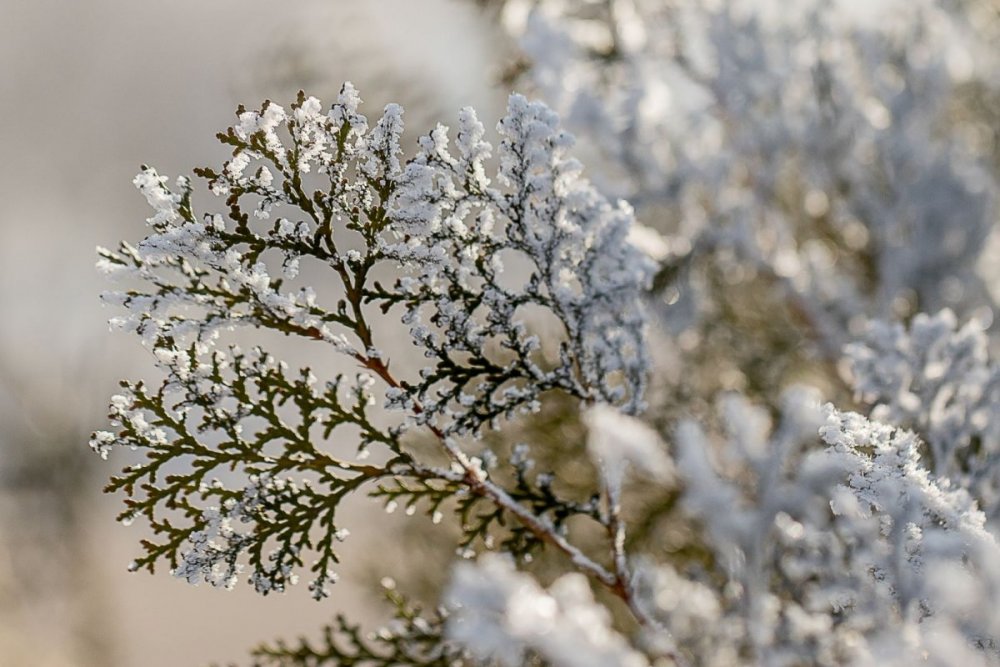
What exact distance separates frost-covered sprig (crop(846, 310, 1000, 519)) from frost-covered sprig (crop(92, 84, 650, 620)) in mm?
912

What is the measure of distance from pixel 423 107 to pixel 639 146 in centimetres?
239

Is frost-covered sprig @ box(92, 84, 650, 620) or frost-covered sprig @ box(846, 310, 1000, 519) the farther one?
frost-covered sprig @ box(846, 310, 1000, 519)

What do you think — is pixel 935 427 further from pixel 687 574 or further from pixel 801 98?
pixel 801 98

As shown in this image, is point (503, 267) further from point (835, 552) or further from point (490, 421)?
point (835, 552)

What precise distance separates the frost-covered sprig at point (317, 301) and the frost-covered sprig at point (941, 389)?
0.91 m

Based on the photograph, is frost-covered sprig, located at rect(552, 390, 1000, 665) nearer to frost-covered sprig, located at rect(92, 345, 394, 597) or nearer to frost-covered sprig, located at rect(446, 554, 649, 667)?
frost-covered sprig, located at rect(446, 554, 649, 667)

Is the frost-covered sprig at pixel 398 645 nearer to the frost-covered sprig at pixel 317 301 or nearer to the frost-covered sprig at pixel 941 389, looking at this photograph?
the frost-covered sprig at pixel 317 301

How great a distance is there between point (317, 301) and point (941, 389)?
159 cm

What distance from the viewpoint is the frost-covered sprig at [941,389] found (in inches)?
87.5

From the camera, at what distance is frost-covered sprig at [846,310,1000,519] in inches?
87.5

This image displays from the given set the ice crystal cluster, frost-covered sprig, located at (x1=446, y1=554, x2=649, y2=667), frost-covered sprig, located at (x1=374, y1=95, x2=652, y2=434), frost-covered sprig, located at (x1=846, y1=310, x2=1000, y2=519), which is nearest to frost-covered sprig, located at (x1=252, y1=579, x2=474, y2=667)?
the ice crystal cluster

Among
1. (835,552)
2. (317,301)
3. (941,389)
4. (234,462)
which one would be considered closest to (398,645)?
(234,462)

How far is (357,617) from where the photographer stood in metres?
10.8

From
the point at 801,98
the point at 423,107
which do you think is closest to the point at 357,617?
the point at 423,107
